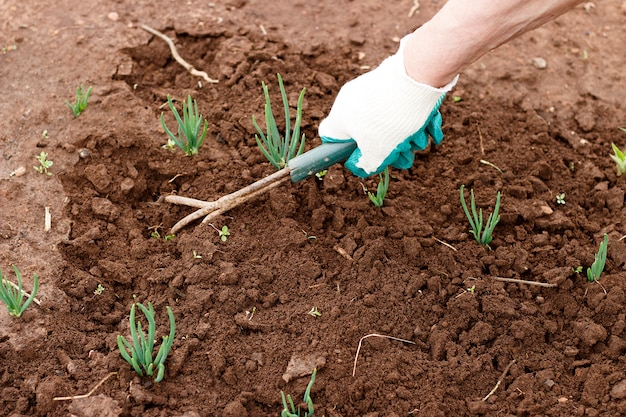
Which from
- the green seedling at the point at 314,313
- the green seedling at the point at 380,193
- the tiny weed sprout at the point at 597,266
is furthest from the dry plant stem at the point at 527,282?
the green seedling at the point at 314,313

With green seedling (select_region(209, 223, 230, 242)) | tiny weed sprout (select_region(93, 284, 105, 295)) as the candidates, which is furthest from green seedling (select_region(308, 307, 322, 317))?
tiny weed sprout (select_region(93, 284, 105, 295))

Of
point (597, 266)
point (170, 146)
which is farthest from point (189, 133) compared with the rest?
point (597, 266)

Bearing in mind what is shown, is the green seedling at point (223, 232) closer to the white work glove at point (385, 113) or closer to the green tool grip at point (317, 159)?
the green tool grip at point (317, 159)

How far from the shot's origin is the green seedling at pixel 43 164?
8.86 feet

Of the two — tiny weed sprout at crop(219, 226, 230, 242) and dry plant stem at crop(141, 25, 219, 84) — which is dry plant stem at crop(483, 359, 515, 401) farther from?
dry plant stem at crop(141, 25, 219, 84)

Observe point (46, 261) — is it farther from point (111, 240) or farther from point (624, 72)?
point (624, 72)

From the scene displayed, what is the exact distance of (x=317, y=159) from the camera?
7.91 feet

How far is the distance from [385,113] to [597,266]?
84 cm

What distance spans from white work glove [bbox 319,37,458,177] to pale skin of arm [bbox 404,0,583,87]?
43 millimetres

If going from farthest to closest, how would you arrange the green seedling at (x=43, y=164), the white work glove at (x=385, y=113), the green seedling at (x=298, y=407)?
the green seedling at (x=43, y=164)
the white work glove at (x=385, y=113)
the green seedling at (x=298, y=407)

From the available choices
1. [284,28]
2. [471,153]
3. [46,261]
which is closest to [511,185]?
[471,153]

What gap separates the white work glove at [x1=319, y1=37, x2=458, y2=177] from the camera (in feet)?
7.54

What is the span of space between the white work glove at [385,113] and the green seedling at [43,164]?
3.53ft

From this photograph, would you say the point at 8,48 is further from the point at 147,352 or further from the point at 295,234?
the point at 147,352
